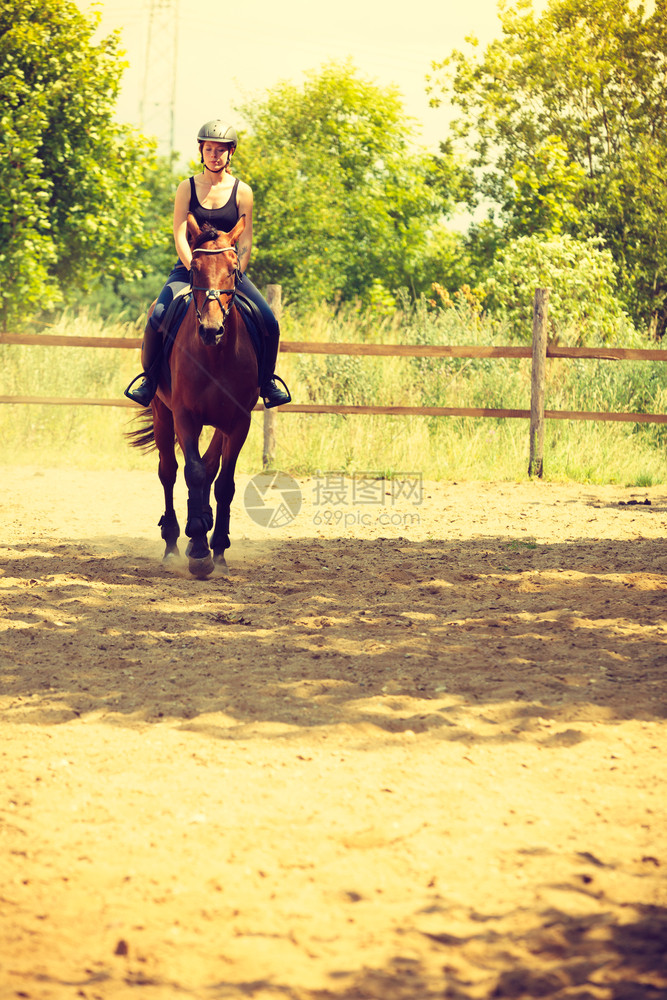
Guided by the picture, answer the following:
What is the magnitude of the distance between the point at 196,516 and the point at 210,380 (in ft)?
3.03

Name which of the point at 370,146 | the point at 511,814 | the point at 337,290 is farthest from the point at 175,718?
the point at 370,146

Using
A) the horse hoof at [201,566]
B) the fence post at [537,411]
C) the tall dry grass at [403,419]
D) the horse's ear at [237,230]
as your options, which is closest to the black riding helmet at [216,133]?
the horse's ear at [237,230]

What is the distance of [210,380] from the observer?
617 cm

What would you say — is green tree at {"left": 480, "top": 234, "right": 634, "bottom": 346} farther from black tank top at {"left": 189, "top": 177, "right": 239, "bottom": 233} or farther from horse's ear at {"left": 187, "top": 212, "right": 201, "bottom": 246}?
horse's ear at {"left": 187, "top": 212, "right": 201, "bottom": 246}

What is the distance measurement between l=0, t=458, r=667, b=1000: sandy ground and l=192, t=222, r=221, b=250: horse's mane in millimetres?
2192

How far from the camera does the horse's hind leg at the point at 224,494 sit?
21.7 feet

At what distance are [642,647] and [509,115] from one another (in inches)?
841

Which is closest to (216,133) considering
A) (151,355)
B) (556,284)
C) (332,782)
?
(151,355)

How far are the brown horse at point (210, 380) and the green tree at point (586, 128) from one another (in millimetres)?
16241

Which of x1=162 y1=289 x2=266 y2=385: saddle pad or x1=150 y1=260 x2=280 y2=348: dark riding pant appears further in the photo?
x1=150 y1=260 x2=280 y2=348: dark riding pant

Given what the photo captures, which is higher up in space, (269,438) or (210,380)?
(210,380)

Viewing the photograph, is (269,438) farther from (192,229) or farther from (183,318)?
(192,229)

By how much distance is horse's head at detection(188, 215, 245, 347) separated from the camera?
5738 millimetres

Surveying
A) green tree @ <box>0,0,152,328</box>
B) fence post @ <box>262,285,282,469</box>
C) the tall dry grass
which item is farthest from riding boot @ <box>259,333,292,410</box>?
green tree @ <box>0,0,152,328</box>
